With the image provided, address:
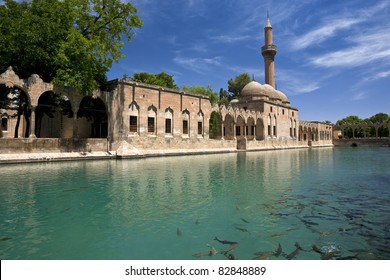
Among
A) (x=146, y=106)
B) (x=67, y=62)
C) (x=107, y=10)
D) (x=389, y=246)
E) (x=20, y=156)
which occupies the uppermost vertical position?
(x=107, y=10)

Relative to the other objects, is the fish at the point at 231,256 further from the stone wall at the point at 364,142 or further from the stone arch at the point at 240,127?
the stone wall at the point at 364,142

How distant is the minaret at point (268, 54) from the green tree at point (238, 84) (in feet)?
37.1

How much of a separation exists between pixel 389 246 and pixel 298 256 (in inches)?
61.8

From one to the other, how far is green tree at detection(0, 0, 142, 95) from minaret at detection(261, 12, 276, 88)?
3320 centimetres

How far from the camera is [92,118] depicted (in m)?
25.5

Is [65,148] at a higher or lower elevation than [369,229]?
higher

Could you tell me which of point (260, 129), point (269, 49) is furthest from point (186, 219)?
point (269, 49)

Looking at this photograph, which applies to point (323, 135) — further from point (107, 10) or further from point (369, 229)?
point (369, 229)

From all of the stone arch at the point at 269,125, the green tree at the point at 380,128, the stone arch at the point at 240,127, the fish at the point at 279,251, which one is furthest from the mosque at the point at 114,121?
the green tree at the point at 380,128

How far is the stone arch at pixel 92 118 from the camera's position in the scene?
74.8 feet

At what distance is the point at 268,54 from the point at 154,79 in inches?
912

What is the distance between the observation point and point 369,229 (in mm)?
4922

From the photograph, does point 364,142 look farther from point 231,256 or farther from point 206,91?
point 231,256
